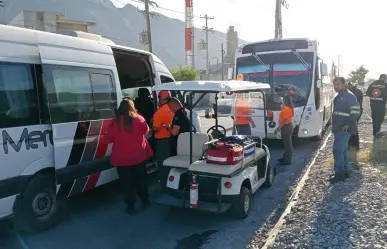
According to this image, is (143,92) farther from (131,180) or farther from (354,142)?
(354,142)

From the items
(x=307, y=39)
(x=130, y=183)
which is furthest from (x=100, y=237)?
(x=307, y=39)

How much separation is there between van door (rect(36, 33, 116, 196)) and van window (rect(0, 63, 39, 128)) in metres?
0.20

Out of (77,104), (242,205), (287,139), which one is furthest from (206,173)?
(287,139)

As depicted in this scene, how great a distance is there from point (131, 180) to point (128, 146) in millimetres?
571

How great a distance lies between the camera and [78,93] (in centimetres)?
533

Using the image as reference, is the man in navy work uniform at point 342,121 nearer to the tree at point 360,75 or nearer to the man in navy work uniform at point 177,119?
the man in navy work uniform at point 177,119

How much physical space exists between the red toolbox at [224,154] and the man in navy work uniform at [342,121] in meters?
2.28

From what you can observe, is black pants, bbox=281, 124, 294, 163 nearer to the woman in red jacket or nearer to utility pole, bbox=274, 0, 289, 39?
the woman in red jacket

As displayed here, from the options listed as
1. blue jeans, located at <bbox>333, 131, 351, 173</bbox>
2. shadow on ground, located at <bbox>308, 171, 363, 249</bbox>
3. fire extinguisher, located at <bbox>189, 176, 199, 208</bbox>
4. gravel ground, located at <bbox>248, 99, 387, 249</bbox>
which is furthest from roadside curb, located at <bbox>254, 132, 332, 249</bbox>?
fire extinguisher, located at <bbox>189, 176, 199, 208</bbox>

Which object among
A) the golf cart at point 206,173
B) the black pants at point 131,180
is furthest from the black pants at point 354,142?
the black pants at point 131,180

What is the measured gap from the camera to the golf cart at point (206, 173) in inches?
195

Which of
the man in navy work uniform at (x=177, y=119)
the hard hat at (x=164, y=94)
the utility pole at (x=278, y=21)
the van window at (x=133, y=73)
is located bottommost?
the man in navy work uniform at (x=177, y=119)

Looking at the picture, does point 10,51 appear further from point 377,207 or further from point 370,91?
point 370,91

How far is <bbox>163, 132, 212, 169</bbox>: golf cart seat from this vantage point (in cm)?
550
